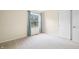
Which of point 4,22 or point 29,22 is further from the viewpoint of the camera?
point 29,22

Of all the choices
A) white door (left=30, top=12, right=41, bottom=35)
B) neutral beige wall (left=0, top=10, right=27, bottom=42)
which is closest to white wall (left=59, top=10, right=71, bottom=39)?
white door (left=30, top=12, right=41, bottom=35)

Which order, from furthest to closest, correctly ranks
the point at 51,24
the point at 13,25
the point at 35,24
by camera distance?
the point at 51,24
the point at 35,24
the point at 13,25

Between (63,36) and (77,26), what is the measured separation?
445mm

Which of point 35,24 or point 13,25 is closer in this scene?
point 13,25

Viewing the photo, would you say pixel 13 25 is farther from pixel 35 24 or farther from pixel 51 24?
pixel 51 24

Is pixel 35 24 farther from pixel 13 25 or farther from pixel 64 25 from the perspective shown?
pixel 64 25

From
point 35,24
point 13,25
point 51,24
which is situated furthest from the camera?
point 51,24

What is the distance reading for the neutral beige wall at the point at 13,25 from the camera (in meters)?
1.84

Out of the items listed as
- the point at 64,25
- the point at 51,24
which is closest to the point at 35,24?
the point at 51,24

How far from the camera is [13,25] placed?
1997 mm
